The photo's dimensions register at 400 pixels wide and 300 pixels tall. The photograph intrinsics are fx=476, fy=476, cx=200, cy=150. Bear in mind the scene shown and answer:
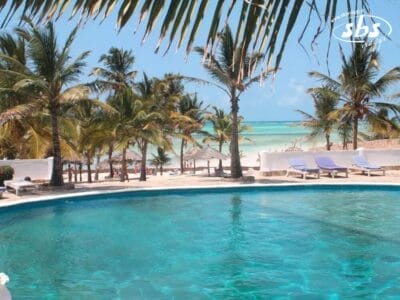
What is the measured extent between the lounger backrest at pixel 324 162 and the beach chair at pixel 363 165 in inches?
38.6

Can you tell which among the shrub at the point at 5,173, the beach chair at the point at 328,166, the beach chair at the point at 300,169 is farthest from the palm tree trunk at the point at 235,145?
the shrub at the point at 5,173

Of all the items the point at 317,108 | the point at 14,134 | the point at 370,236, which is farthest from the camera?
the point at 317,108

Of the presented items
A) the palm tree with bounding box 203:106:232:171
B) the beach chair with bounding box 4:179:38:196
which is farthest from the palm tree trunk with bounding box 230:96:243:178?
the palm tree with bounding box 203:106:232:171

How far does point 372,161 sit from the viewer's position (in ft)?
68.7

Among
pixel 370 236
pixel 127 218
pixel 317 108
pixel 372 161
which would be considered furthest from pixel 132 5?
pixel 317 108

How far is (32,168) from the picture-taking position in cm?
1759

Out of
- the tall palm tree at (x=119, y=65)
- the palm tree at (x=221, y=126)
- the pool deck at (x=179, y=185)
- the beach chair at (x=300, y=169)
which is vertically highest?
the tall palm tree at (x=119, y=65)

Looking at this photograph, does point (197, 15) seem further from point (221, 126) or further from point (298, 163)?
point (221, 126)

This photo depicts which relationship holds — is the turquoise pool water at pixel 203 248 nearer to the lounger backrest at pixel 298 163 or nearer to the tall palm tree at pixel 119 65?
the lounger backrest at pixel 298 163

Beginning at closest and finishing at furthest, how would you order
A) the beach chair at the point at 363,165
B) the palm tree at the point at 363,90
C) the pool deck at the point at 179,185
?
the pool deck at the point at 179,185
the beach chair at the point at 363,165
the palm tree at the point at 363,90

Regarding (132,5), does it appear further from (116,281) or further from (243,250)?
(243,250)

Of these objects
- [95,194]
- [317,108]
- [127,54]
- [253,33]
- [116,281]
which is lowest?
[116,281]

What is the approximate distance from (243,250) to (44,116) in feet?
40.3

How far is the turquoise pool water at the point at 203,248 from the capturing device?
21.2 ft
